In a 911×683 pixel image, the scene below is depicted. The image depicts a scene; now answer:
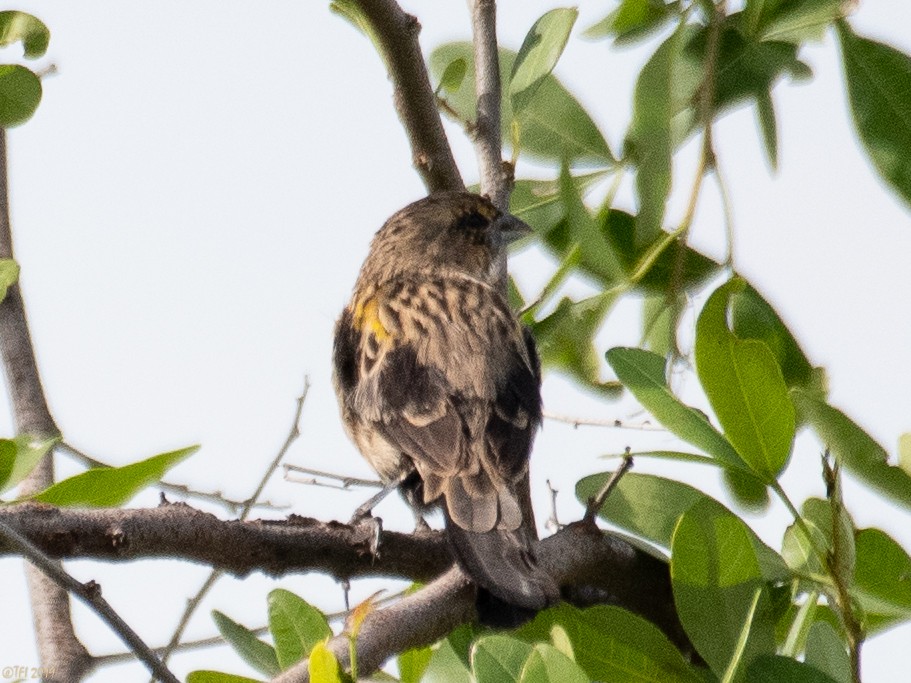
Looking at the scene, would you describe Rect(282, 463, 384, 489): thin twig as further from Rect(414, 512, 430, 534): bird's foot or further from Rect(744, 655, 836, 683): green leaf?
Rect(744, 655, 836, 683): green leaf

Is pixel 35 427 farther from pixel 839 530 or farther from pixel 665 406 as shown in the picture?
pixel 839 530

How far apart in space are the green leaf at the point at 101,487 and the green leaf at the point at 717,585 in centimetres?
97

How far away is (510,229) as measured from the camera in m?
4.60

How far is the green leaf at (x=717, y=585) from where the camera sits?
2545 millimetres

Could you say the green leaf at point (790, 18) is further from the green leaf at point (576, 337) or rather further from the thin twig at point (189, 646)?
the thin twig at point (189, 646)

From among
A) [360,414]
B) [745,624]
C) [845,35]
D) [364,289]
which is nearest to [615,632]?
[745,624]

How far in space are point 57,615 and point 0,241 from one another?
50.8 inches

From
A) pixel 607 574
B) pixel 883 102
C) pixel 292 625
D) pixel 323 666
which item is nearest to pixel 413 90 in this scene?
pixel 883 102

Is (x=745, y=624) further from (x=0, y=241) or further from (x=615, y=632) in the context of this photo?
(x=0, y=241)

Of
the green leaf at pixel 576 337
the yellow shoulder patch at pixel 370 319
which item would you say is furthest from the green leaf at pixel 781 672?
the yellow shoulder patch at pixel 370 319

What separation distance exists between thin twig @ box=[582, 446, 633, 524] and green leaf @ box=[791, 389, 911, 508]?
0.35 m

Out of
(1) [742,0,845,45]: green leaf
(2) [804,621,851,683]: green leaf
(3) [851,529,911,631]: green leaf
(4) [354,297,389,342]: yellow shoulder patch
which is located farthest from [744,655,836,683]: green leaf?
(4) [354,297,389,342]: yellow shoulder patch

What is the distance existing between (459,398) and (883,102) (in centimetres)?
161

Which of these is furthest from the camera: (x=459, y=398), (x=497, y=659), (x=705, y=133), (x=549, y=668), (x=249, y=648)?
(x=459, y=398)
